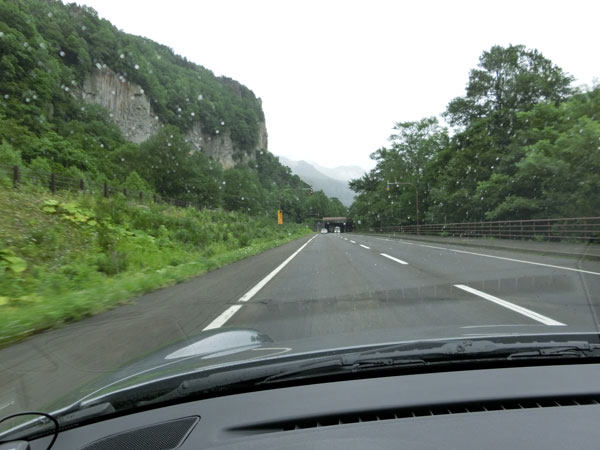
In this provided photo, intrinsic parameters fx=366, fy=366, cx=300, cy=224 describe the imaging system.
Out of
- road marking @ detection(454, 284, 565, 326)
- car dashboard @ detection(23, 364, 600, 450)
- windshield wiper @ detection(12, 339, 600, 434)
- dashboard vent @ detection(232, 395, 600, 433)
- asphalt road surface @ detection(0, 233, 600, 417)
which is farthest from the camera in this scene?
road marking @ detection(454, 284, 565, 326)

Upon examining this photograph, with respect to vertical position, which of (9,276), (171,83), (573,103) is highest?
(171,83)

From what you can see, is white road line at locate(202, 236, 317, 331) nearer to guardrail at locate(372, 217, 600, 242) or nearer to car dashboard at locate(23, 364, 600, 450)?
car dashboard at locate(23, 364, 600, 450)

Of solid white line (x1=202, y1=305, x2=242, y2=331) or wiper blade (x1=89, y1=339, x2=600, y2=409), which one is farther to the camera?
solid white line (x1=202, y1=305, x2=242, y2=331)

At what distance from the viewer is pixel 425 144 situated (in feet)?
187

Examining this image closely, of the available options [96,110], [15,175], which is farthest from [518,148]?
[96,110]

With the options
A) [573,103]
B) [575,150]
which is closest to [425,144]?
[573,103]

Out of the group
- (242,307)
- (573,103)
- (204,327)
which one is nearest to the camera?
(204,327)

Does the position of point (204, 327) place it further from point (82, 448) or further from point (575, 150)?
point (575, 150)

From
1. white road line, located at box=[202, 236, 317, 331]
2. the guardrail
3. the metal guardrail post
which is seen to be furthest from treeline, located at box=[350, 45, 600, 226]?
the metal guardrail post

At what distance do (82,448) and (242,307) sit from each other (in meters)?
4.49

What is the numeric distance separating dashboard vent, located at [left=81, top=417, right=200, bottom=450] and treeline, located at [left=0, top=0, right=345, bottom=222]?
30721 millimetres

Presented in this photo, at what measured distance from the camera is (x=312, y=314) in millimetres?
5191

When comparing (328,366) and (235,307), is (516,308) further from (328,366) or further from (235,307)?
(328,366)

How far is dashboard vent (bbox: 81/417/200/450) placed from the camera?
1.37 m
